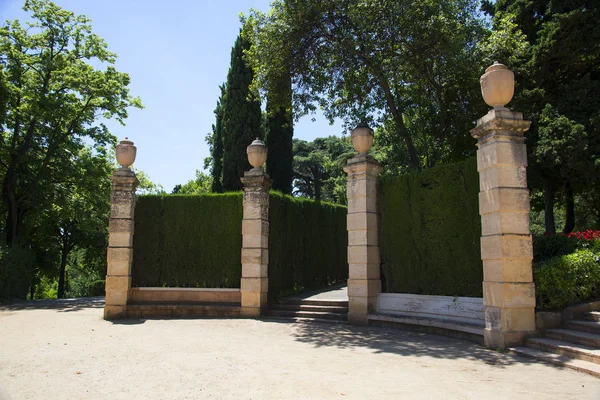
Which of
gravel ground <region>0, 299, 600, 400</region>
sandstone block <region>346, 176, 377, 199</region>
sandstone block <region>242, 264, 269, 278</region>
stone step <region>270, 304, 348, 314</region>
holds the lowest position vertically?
gravel ground <region>0, 299, 600, 400</region>

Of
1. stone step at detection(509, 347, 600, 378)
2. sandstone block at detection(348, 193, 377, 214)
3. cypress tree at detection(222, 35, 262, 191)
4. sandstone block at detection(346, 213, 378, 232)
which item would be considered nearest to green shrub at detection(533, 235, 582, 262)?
stone step at detection(509, 347, 600, 378)

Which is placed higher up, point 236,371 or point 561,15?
point 561,15

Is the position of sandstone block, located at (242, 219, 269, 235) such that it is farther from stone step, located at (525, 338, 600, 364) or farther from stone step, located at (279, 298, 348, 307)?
stone step, located at (525, 338, 600, 364)

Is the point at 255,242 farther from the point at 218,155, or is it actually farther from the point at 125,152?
the point at 218,155

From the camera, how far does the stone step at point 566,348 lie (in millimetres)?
5923

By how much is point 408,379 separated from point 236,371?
2247 mm

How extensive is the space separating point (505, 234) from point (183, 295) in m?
8.38

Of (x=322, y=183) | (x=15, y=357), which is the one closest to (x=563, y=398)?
(x=15, y=357)

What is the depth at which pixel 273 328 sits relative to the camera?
9.81m

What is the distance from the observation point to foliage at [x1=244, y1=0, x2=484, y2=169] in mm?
12859

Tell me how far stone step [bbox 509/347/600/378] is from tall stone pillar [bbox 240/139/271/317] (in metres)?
6.35

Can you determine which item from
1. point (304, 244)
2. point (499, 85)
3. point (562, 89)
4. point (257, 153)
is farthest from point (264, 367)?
point (562, 89)

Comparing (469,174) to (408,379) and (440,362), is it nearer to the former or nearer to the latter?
(440,362)

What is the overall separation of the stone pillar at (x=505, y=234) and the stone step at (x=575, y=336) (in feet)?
0.93
